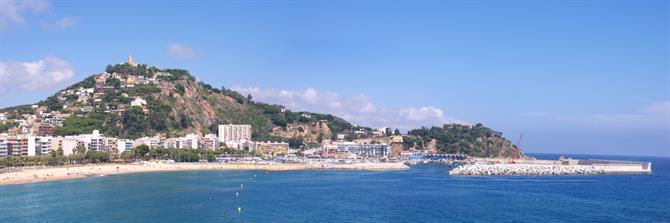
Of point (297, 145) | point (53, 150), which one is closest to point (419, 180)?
point (53, 150)

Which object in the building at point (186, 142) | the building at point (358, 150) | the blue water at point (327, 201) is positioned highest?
the building at point (186, 142)

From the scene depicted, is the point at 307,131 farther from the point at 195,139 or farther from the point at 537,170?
the point at 537,170

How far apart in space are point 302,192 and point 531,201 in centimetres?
1838

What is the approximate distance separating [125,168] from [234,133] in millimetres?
50854

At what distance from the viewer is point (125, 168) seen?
79.2 metres

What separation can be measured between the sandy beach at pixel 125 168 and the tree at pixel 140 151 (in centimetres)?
685

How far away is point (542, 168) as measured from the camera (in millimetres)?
87125

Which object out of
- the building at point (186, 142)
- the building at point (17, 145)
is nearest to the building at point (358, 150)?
the building at point (186, 142)

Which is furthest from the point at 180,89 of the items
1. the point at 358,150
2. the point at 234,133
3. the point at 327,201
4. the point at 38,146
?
the point at 327,201

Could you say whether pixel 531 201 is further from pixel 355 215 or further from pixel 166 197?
pixel 166 197

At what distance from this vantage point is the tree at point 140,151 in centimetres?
9281

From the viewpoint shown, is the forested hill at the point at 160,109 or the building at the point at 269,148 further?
the building at the point at 269,148

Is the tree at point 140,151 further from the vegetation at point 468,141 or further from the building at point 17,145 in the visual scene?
the vegetation at point 468,141

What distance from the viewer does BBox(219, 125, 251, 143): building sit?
127000 millimetres
